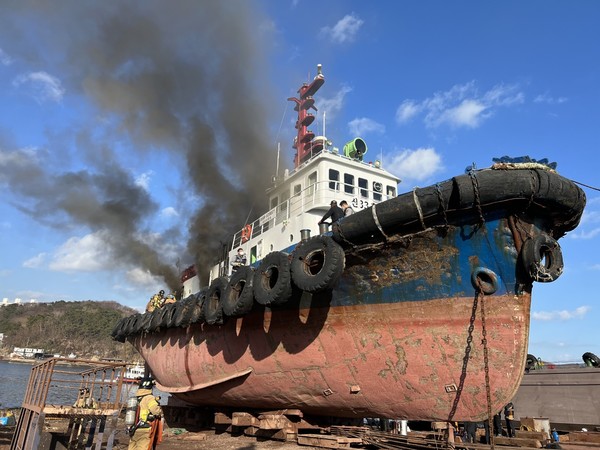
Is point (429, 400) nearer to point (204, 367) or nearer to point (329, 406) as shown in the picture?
point (329, 406)

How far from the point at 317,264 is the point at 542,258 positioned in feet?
10.8

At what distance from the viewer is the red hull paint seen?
5.76m

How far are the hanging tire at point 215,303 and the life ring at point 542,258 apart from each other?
5704 mm

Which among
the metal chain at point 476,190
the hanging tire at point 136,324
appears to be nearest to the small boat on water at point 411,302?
the metal chain at point 476,190

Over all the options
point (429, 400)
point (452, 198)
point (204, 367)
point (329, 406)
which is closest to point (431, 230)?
point (452, 198)

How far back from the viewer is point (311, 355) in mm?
7141

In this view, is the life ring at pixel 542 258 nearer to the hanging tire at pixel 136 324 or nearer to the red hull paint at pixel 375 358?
the red hull paint at pixel 375 358

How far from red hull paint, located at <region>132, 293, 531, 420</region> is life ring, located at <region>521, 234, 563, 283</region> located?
43cm

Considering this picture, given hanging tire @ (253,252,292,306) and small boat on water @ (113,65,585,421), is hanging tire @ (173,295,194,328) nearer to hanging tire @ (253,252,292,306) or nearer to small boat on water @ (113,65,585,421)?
small boat on water @ (113,65,585,421)

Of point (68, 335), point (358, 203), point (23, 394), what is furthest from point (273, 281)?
point (68, 335)

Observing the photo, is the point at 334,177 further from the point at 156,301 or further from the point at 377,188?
the point at 156,301

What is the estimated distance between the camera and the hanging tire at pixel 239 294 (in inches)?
304

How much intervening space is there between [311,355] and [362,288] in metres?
1.53

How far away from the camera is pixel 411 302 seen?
636 cm
